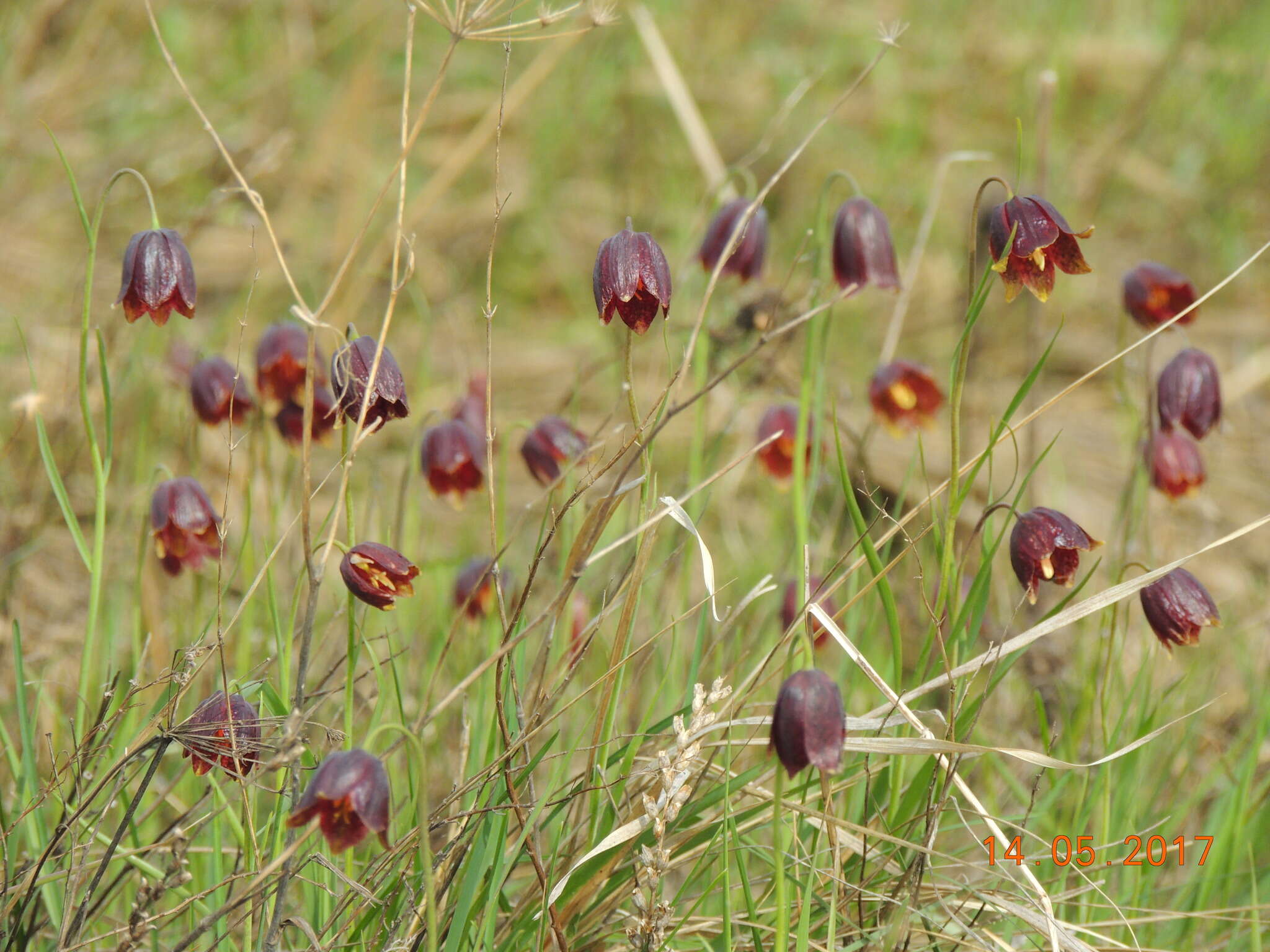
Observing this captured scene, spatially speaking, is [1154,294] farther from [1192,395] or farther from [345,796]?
[345,796]

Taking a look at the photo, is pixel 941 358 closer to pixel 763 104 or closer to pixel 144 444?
pixel 763 104

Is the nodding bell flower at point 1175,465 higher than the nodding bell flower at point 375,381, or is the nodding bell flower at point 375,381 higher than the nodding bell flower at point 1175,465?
the nodding bell flower at point 375,381

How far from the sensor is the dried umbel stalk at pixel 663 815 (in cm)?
107

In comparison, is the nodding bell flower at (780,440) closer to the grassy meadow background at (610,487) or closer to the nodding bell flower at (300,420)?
the grassy meadow background at (610,487)

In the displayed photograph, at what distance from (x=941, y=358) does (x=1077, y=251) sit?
110 inches

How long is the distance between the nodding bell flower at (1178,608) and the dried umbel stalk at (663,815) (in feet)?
2.06

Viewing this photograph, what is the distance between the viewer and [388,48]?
514 centimetres

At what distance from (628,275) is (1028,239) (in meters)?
0.45

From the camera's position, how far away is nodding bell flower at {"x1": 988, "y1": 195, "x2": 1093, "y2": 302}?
127cm

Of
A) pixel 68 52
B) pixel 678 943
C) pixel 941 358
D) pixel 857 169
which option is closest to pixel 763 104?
pixel 857 169

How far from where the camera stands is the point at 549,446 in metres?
1.94

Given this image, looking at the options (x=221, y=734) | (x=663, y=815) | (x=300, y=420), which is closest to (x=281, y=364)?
(x=300, y=420)

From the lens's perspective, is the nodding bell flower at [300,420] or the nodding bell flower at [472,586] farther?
the nodding bell flower at [472,586]

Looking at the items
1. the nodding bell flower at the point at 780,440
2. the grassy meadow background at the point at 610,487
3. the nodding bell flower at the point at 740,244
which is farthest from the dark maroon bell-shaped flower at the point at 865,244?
the nodding bell flower at the point at 780,440
